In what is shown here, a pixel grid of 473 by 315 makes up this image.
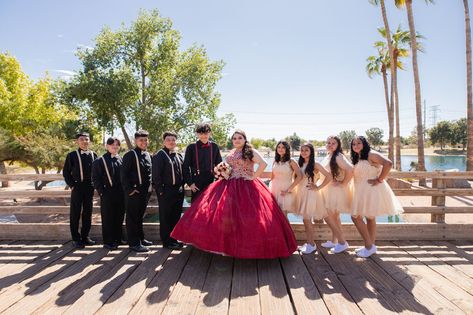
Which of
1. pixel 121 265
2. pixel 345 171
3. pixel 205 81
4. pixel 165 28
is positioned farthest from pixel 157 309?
pixel 165 28

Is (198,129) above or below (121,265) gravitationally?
above

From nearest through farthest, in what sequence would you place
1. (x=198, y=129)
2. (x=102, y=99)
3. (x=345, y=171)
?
(x=345, y=171) → (x=198, y=129) → (x=102, y=99)

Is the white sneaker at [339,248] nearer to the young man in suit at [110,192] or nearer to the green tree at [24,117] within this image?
the young man in suit at [110,192]

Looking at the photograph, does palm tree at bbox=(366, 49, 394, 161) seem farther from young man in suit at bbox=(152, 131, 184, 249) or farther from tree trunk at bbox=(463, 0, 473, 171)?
young man in suit at bbox=(152, 131, 184, 249)

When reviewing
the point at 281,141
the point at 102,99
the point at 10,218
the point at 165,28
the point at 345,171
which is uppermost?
the point at 165,28

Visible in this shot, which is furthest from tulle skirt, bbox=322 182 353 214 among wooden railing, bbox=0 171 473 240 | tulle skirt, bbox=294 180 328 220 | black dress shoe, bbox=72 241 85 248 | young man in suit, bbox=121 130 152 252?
black dress shoe, bbox=72 241 85 248

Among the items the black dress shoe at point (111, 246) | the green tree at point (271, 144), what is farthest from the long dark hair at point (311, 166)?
the green tree at point (271, 144)

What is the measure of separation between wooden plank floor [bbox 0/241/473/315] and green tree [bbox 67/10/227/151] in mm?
13809

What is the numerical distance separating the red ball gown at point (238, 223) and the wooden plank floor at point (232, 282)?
27 cm

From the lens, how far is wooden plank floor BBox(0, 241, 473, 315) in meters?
3.04

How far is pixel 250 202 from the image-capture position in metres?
4.14

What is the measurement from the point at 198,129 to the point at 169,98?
1416cm

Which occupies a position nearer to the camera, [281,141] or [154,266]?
[154,266]

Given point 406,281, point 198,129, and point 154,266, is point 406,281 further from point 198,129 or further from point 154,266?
point 198,129
